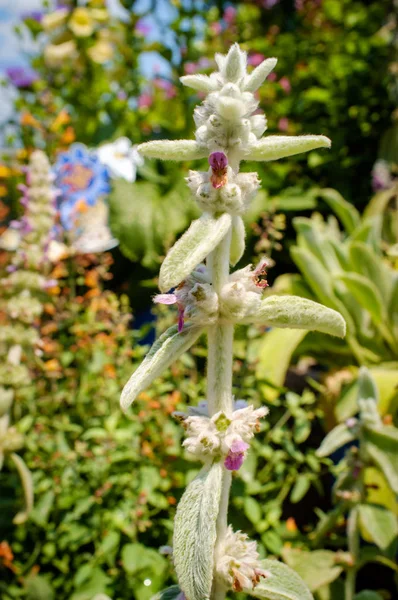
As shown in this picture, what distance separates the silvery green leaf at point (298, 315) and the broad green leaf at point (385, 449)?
504 millimetres

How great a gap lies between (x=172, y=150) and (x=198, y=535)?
0.39 meters

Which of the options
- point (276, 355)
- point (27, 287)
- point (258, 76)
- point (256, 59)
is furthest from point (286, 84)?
point (258, 76)

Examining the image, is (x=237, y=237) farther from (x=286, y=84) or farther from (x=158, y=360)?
(x=286, y=84)

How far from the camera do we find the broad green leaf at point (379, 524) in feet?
3.50

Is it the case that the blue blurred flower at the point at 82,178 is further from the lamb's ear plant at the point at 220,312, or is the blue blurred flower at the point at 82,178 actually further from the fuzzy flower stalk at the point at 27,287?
the lamb's ear plant at the point at 220,312

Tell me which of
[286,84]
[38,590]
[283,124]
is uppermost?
[286,84]

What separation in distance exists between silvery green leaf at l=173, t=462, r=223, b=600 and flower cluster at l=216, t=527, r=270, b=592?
8cm

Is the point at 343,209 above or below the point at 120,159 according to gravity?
below

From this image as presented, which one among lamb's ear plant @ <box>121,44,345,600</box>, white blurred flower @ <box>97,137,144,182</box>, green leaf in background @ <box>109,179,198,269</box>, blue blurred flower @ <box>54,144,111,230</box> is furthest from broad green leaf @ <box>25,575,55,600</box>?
white blurred flower @ <box>97,137,144,182</box>

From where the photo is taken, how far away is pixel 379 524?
1.09m

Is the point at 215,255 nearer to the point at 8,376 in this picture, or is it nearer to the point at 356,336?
the point at 8,376

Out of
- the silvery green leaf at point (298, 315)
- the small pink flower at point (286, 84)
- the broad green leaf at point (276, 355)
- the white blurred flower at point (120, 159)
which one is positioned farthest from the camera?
the small pink flower at point (286, 84)

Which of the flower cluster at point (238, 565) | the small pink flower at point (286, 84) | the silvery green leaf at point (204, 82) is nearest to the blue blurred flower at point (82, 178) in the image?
the small pink flower at point (286, 84)

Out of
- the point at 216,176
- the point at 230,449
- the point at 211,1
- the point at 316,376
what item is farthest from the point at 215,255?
the point at 211,1
